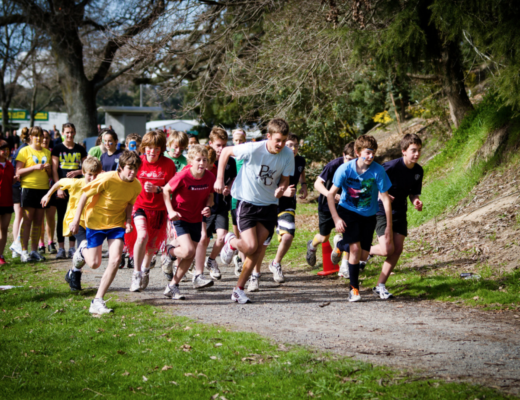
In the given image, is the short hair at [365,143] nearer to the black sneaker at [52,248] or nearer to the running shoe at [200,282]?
the running shoe at [200,282]

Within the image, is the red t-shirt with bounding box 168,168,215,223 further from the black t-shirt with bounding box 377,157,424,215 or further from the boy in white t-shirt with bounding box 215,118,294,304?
the black t-shirt with bounding box 377,157,424,215

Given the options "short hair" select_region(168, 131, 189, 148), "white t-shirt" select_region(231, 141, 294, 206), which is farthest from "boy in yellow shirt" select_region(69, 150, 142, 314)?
"short hair" select_region(168, 131, 189, 148)

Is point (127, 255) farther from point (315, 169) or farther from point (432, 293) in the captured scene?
point (315, 169)

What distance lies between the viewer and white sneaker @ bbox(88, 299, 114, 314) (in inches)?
247

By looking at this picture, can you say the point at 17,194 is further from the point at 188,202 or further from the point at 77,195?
the point at 188,202

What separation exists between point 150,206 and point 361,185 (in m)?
2.74

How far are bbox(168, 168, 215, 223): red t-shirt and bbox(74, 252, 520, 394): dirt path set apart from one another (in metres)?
1.08

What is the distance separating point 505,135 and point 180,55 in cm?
783

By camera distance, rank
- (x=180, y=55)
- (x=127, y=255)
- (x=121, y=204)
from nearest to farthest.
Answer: (x=121, y=204), (x=127, y=255), (x=180, y=55)

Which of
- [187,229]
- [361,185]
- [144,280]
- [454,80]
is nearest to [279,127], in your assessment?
[361,185]

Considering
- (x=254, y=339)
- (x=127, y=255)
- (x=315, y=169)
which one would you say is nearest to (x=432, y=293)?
(x=254, y=339)

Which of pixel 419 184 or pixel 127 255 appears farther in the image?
pixel 127 255

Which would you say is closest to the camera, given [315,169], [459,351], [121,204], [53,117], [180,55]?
[459,351]

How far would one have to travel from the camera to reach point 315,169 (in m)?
18.4
